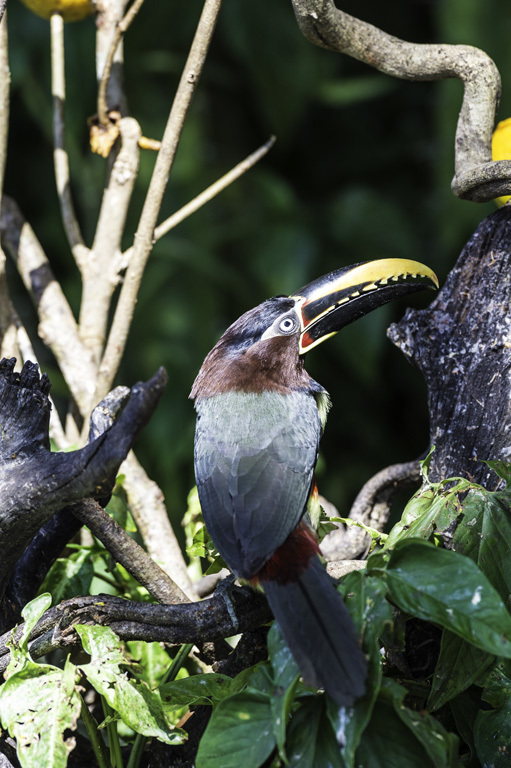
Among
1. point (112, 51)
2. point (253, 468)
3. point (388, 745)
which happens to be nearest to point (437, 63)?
point (112, 51)

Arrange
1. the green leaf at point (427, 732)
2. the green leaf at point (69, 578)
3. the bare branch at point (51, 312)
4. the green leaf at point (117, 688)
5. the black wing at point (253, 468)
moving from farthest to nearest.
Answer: the bare branch at point (51, 312) → the green leaf at point (69, 578) → the black wing at point (253, 468) → the green leaf at point (117, 688) → the green leaf at point (427, 732)

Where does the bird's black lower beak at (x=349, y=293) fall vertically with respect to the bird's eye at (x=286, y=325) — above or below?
above

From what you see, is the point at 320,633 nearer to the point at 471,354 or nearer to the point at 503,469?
the point at 503,469

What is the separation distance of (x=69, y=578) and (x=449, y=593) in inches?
19.8

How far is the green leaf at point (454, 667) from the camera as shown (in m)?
0.66

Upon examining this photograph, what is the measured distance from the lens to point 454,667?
0.66m

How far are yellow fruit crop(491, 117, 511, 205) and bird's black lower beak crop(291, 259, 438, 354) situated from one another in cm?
14

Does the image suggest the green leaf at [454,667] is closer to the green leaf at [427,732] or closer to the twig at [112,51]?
the green leaf at [427,732]

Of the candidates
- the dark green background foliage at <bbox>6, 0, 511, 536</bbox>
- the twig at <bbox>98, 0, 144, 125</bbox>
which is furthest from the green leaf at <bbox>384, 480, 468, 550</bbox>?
the dark green background foliage at <bbox>6, 0, 511, 536</bbox>

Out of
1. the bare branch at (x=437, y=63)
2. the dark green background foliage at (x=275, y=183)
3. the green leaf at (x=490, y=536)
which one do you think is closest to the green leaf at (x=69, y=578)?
the green leaf at (x=490, y=536)

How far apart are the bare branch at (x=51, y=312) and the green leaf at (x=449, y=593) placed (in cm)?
66

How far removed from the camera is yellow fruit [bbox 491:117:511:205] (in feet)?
3.08

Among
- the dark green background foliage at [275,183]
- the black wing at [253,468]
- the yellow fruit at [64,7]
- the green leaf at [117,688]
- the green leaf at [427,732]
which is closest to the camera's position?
the green leaf at [427,732]

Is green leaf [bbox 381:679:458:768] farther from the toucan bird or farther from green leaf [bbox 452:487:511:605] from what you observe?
green leaf [bbox 452:487:511:605]
